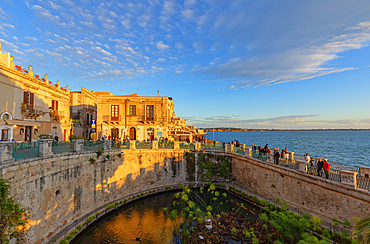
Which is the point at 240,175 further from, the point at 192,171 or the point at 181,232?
the point at 181,232

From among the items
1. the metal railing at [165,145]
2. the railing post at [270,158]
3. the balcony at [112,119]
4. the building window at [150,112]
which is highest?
the building window at [150,112]

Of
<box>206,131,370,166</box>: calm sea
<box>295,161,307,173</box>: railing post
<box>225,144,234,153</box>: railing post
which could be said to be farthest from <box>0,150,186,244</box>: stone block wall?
<box>206,131,370,166</box>: calm sea

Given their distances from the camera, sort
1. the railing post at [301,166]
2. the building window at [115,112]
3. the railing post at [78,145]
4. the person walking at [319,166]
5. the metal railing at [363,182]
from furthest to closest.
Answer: the building window at [115,112] → the railing post at [78,145] → the railing post at [301,166] → the person walking at [319,166] → the metal railing at [363,182]

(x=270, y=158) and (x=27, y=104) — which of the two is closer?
(x=270, y=158)

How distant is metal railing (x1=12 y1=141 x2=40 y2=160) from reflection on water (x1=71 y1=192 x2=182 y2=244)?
629 centimetres

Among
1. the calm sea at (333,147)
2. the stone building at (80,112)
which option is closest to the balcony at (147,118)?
the stone building at (80,112)

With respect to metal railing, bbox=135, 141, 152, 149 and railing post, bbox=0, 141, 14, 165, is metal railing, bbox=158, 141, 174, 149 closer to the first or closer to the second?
metal railing, bbox=135, 141, 152, 149

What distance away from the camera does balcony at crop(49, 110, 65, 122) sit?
72.1 feet

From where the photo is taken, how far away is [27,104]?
18.6m

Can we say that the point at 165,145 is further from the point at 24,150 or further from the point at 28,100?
the point at 28,100

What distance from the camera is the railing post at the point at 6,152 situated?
7.52 m

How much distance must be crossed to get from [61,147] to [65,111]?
1560cm

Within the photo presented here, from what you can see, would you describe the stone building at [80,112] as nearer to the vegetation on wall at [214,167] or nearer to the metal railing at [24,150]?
the vegetation on wall at [214,167]

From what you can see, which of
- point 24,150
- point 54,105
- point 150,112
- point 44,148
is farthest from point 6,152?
point 150,112
